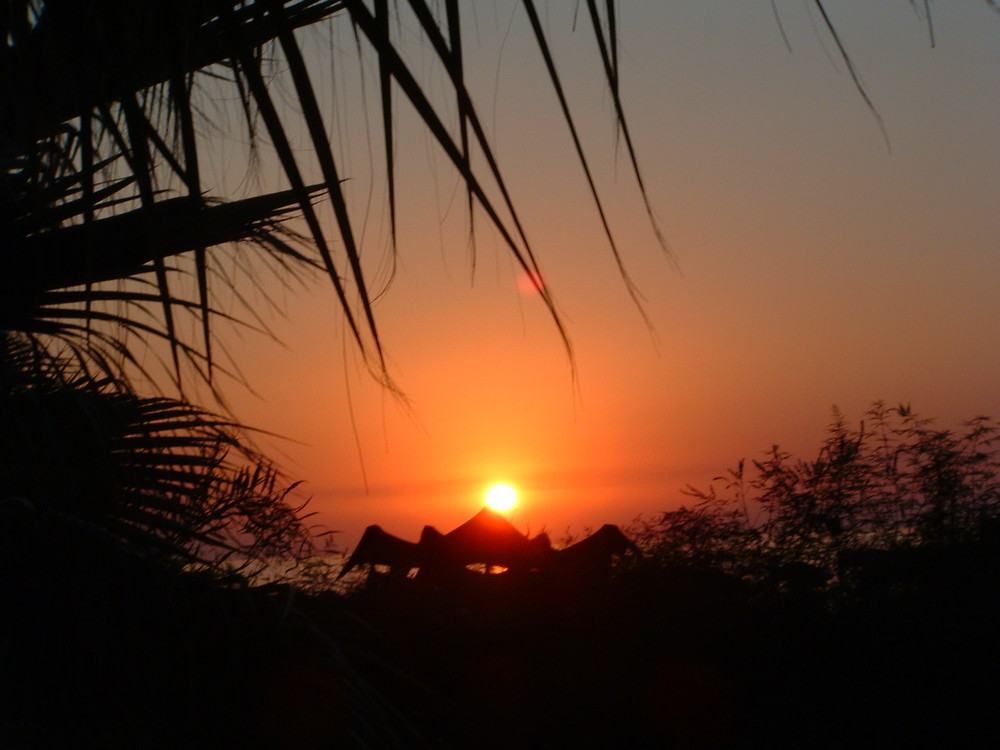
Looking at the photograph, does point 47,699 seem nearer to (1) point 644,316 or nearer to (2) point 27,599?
(2) point 27,599

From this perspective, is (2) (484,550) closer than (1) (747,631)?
No

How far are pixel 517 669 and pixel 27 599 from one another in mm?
3755

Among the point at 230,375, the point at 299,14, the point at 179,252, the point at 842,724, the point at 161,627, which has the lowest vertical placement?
the point at 842,724

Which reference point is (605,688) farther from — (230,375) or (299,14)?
(299,14)

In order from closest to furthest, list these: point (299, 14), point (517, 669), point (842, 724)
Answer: point (299, 14) < point (842, 724) < point (517, 669)

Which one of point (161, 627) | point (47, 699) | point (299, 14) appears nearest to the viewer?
point (299, 14)

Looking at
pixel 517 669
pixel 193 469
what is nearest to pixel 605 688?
pixel 517 669

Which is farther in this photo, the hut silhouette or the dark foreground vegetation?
the hut silhouette

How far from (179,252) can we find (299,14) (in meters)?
0.47

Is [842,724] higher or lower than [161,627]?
lower

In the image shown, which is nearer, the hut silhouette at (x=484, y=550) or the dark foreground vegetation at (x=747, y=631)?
the dark foreground vegetation at (x=747, y=631)

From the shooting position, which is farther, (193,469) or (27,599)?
(193,469)

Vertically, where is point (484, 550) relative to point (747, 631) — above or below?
above

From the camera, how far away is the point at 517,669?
5660 millimetres
